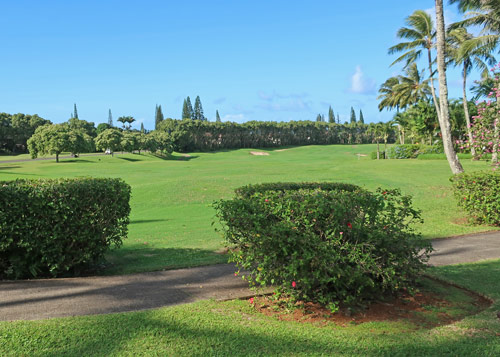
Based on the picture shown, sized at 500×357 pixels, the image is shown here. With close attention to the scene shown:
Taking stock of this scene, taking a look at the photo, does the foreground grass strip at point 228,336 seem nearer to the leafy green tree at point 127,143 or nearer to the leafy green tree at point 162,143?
the leafy green tree at point 127,143

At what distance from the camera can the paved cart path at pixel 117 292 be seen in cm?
504

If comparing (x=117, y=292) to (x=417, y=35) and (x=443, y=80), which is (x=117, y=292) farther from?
(x=417, y=35)

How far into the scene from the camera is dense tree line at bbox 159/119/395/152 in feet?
293

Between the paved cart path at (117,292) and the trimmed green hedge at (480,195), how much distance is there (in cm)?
475

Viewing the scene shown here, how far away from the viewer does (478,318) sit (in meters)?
4.50

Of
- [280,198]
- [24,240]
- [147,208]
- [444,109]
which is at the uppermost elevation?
[444,109]

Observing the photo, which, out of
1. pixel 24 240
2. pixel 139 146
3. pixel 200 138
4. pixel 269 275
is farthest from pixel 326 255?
pixel 200 138

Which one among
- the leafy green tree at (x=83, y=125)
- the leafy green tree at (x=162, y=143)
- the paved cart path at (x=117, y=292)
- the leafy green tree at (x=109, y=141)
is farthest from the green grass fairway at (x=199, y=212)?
the leafy green tree at (x=83, y=125)

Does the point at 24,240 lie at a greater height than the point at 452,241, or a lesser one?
greater

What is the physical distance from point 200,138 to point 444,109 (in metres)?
80.0

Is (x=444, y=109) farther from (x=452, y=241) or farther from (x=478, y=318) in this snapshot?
(x=478, y=318)

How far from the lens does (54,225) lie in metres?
6.57

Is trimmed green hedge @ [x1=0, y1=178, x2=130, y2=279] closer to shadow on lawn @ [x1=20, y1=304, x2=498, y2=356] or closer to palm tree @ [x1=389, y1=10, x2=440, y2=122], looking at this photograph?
shadow on lawn @ [x1=20, y1=304, x2=498, y2=356]

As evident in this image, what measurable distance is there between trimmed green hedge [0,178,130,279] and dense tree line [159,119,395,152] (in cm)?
7951
